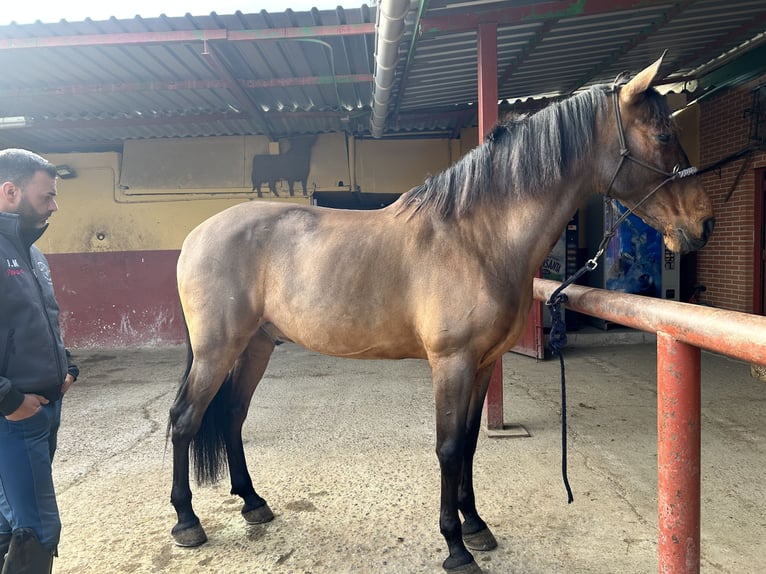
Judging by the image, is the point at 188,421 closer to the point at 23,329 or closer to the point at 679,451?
the point at 23,329

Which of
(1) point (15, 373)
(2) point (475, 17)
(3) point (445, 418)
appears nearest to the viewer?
(1) point (15, 373)

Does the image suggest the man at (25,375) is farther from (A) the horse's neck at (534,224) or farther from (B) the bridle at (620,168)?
(B) the bridle at (620,168)

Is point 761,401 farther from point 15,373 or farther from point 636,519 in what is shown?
point 15,373

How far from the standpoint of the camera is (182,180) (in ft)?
24.4

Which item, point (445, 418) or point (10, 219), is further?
point (445, 418)

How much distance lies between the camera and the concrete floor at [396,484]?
2115mm

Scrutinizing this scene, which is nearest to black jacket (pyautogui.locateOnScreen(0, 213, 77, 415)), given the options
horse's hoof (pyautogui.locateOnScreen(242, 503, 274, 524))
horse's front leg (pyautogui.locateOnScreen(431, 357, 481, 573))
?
horse's hoof (pyautogui.locateOnScreen(242, 503, 274, 524))

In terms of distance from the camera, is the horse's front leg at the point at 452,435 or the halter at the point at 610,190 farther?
the horse's front leg at the point at 452,435

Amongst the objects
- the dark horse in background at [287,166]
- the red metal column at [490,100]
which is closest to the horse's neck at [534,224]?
the red metal column at [490,100]

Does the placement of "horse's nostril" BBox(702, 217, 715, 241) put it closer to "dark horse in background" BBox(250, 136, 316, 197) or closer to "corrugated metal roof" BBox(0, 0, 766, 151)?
"corrugated metal roof" BBox(0, 0, 766, 151)

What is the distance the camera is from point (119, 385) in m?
Answer: 5.30

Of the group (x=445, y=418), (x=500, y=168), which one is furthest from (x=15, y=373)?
(x=500, y=168)

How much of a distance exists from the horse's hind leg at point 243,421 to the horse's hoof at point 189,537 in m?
0.24

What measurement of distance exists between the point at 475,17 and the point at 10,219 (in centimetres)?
346
